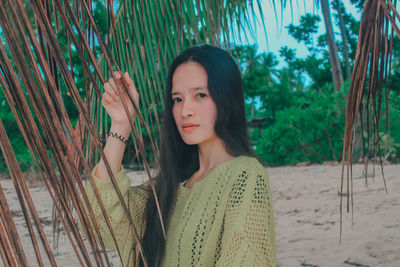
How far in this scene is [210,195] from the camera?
130cm

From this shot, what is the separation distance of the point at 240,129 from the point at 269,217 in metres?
0.34

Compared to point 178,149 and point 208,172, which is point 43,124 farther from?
point 178,149

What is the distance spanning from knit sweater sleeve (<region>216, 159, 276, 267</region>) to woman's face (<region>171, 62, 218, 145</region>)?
0.64 feet

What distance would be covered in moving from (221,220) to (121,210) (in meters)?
0.38

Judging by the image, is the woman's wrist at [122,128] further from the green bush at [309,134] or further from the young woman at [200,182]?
the green bush at [309,134]

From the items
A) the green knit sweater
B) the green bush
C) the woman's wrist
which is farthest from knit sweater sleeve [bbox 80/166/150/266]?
the green bush

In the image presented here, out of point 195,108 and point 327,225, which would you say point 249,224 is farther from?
point 327,225

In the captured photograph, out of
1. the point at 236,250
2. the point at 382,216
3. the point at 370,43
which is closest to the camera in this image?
the point at 370,43

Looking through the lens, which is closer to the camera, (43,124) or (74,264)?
(43,124)

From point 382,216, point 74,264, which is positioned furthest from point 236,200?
point 382,216

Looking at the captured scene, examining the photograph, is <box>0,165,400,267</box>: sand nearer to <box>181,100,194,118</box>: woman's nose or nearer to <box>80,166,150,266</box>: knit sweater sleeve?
<box>80,166,150,266</box>: knit sweater sleeve

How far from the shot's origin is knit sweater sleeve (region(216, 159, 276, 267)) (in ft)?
3.73

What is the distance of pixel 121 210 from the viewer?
139 centimetres

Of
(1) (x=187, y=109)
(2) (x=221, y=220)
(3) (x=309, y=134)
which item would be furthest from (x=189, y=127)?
(3) (x=309, y=134)
